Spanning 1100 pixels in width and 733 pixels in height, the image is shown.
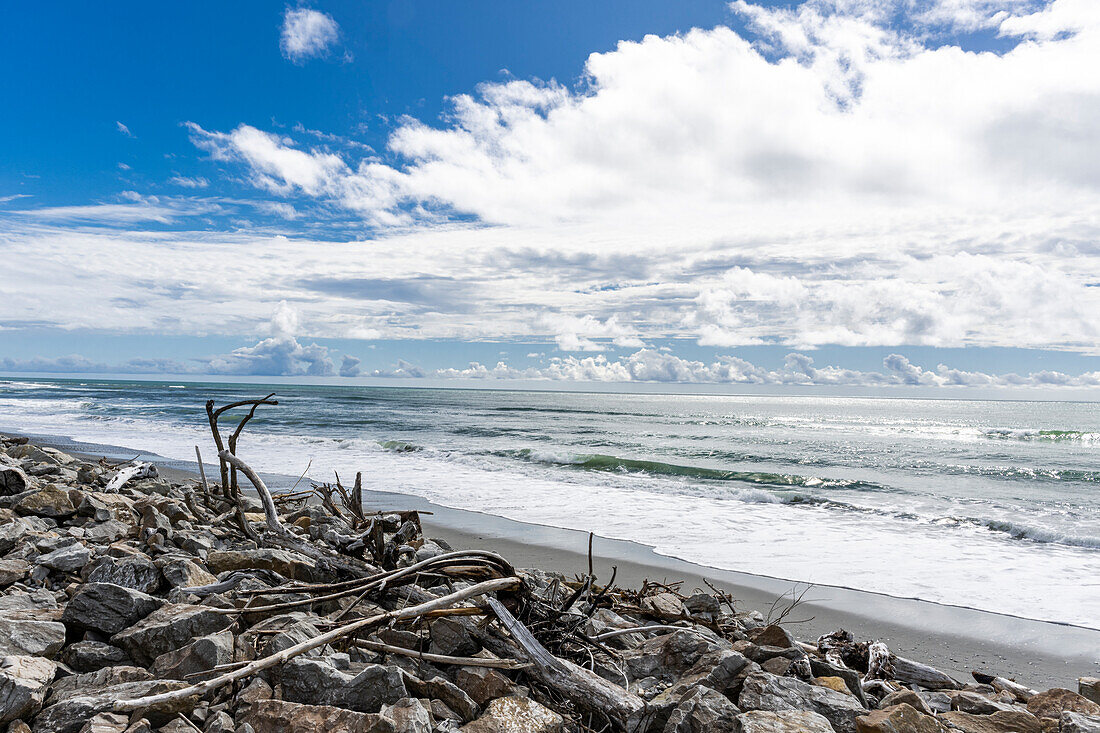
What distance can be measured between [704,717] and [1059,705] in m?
1.94

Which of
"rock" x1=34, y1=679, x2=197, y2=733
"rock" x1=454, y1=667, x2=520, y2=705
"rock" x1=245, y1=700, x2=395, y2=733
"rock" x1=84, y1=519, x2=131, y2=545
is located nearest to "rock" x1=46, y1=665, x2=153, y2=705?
"rock" x1=34, y1=679, x2=197, y2=733

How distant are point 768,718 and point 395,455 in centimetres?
1755

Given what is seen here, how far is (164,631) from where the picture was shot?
237cm

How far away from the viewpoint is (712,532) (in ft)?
29.5

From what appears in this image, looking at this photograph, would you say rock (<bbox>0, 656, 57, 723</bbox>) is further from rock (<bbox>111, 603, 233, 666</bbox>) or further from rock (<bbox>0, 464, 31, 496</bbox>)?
rock (<bbox>0, 464, 31, 496</bbox>)

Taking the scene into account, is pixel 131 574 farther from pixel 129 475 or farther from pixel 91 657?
pixel 129 475

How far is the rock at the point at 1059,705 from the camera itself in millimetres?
Answer: 2725

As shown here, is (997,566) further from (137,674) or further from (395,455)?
(395,455)

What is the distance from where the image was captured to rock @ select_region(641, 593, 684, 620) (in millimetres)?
3992

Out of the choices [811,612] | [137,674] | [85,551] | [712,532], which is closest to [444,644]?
[137,674]

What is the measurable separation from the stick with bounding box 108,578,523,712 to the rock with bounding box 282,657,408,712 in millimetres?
71

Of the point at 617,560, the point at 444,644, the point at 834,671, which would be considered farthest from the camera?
the point at 617,560

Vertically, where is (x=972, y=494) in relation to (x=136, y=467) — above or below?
below

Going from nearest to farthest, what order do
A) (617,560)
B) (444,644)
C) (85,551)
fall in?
A: (444,644) < (85,551) < (617,560)
